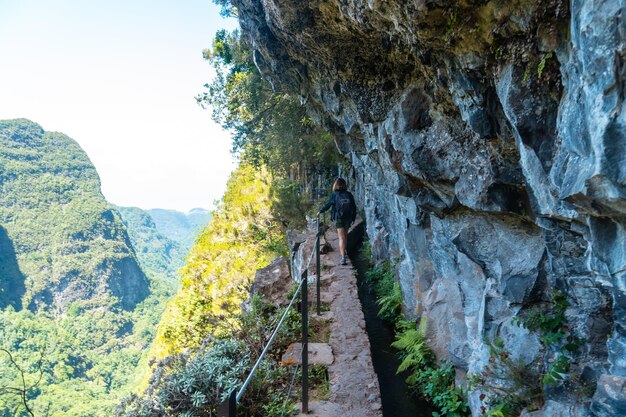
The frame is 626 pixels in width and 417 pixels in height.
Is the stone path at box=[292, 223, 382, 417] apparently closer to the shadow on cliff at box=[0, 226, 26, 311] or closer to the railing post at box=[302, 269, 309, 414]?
the railing post at box=[302, 269, 309, 414]

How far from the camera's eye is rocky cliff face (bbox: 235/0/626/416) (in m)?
2.13

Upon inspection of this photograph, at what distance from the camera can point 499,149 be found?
11.9 ft

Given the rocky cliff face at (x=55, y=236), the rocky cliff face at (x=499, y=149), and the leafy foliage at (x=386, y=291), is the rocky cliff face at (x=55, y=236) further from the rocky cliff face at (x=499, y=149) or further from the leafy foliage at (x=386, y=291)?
the rocky cliff face at (x=499, y=149)

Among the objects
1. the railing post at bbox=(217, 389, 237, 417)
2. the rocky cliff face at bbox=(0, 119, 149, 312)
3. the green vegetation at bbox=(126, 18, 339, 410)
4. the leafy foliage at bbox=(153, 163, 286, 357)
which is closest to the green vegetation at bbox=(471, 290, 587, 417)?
the railing post at bbox=(217, 389, 237, 417)

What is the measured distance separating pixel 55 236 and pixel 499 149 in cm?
11942

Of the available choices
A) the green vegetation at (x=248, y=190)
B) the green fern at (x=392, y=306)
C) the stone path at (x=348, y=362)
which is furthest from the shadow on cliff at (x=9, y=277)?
the green fern at (x=392, y=306)

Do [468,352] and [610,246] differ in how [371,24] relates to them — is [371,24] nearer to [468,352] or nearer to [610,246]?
[610,246]

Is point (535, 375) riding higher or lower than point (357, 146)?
lower

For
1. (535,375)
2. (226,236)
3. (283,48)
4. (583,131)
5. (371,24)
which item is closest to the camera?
(583,131)

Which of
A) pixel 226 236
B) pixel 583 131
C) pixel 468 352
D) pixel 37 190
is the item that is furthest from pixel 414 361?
pixel 37 190

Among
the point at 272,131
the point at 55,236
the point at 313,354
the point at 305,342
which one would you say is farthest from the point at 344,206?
the point at 55,236

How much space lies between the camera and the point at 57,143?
423 ft

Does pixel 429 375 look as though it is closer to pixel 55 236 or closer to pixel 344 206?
pixel 344 206

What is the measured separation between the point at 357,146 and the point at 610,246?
7700mm
